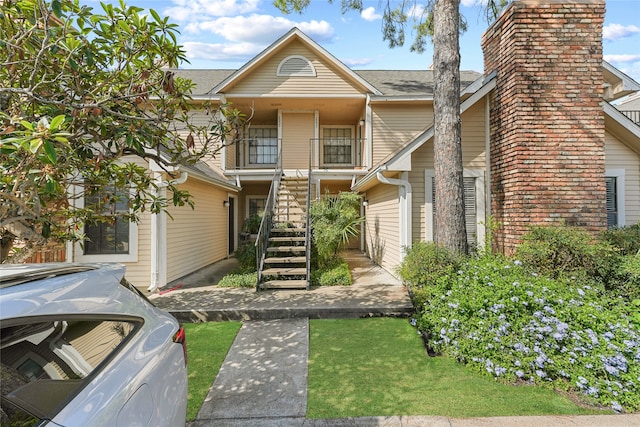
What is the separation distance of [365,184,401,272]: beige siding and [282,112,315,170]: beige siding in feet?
9.82

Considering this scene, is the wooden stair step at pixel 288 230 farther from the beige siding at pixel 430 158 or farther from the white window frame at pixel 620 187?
the white window frame at pixel 620 187

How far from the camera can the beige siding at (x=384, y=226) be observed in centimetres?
850

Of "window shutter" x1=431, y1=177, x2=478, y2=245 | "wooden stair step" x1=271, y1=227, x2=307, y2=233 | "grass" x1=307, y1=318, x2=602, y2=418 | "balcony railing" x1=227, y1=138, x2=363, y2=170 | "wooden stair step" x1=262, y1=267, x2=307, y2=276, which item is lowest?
"grass" x1=307, y1=318, x2=602, y2=418

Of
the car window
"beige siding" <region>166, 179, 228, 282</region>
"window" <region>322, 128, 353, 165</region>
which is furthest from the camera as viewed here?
"window" <region>322, 128, 353, 165</region>

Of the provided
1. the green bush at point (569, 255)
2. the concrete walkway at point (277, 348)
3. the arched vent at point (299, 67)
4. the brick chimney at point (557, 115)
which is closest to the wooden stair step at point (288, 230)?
the concrete walkway at point (277, 348)

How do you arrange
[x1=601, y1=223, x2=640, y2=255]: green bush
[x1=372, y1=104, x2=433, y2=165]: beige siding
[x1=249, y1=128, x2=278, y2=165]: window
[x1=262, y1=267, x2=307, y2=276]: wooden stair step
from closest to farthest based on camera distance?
1. [x1=601, y1=223, x2=640, y2=255]: green bush
2. [x1=262, y1=267, x2=307, y2=276]: wooden stair step
3. [x1=372, y1=104, x2=433, y2=165]: beige siding
4. [x1=249, y1=128, x2=278, y2=165]: window

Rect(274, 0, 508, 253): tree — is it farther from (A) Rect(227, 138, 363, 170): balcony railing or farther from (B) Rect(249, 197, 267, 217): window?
(B) Rect(249, 197, 267, 217): window

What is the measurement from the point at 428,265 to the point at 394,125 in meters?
7.31

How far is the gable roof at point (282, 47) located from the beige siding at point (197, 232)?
12.9 feet

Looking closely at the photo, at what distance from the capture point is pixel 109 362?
1528mm

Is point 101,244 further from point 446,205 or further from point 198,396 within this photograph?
point 446,205

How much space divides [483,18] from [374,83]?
409 centimetres

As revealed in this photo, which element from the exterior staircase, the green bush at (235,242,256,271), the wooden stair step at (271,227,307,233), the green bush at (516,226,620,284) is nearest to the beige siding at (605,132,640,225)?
the green bush at (516,226,620,284)

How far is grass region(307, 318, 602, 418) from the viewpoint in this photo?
3096 mm
